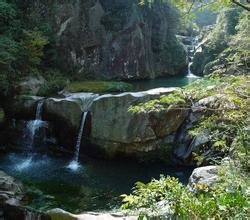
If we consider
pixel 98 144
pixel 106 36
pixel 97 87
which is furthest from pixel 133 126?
pixel 106 36

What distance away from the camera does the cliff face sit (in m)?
17.8

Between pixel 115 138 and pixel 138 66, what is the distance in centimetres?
1121

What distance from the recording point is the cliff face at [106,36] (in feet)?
58.5

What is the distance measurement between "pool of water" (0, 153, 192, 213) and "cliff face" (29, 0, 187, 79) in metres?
7.77

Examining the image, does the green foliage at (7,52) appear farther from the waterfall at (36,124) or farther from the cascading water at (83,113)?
the cascading water at (83,113)

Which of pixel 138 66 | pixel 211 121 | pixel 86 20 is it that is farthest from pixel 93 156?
pixel 138 66

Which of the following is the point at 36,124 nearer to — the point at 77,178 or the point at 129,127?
the point at 77,178

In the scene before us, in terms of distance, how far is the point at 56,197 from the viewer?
876cm

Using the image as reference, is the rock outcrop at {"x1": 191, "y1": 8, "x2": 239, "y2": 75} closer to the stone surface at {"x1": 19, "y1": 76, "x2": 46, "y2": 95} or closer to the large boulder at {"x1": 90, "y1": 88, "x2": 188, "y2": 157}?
the stone surface at {"x1": 19, "y1": 76, "x2": 46, "y2": 95}

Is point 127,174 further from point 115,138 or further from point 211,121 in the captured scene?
point 211,121

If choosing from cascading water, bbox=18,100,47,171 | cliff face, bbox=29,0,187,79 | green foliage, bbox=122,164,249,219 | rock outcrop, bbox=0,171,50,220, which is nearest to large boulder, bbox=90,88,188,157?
cascading water, bbox=18,100,47,171

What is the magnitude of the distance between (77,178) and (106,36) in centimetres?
1191

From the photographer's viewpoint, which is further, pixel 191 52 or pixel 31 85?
pixel 191 52

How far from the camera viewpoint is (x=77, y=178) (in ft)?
33.4
